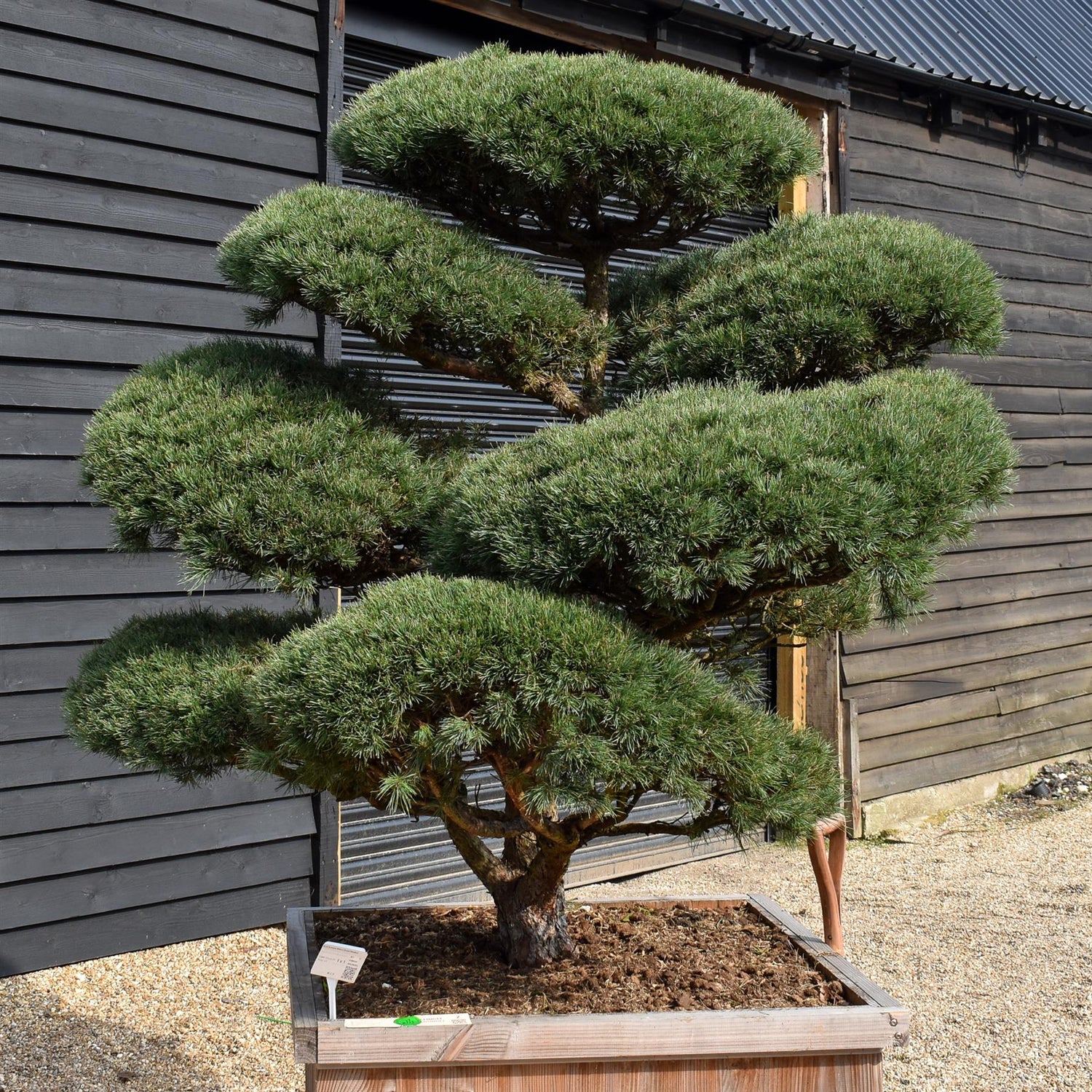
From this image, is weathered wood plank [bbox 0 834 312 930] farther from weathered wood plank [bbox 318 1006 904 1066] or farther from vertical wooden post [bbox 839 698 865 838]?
vertical wooden post [bbox 839 698 865 838]

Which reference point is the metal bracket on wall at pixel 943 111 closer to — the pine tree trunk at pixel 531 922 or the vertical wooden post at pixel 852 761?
the vertical wooden post at pixel 852 761

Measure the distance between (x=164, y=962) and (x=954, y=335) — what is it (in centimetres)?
267

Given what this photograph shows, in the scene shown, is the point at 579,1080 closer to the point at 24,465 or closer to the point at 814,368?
the point at 814,368

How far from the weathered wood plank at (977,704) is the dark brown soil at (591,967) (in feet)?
9.74

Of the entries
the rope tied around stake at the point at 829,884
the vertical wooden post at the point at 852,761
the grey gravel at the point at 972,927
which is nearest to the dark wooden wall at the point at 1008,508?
the vertical wooden post at the point at 852,761

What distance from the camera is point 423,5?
154 inches

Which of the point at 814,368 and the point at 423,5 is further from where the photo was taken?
the point at 423,5

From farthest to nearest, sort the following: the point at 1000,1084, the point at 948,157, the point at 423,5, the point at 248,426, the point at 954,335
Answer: the point at 948,157, the point at 423,5, the point at 1000,1084, the point at 954,335, the point at 248,426

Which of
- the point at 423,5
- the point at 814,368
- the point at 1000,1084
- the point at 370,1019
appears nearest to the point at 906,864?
the point at 1000,1084

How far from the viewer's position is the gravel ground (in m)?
2.71

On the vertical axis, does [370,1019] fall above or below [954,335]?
below

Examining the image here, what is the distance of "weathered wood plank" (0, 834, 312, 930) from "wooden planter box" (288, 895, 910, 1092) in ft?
5.09

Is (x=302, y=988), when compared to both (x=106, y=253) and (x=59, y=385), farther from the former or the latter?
(x=106, y=253)

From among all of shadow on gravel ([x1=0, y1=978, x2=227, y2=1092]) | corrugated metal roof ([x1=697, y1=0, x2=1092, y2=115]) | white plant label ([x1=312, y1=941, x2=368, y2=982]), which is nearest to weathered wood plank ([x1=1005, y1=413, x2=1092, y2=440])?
corrugated metal roof ([x1=697, y1=0, x2=1092, y2=115])
